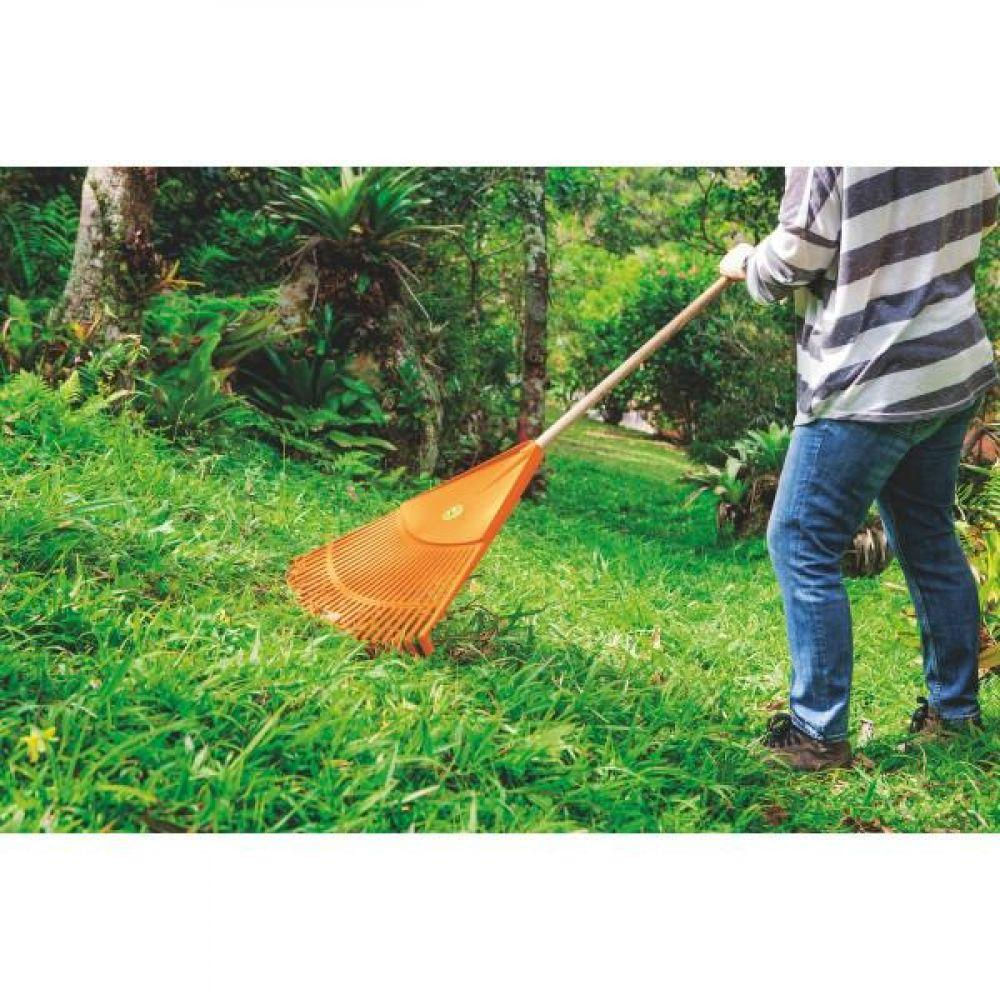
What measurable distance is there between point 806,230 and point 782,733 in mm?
1104

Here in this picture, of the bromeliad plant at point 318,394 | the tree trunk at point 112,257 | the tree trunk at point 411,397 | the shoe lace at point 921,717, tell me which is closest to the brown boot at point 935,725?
the shoe lace at point 921,717

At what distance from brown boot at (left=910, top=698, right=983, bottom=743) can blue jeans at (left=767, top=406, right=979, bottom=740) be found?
8 centimetres

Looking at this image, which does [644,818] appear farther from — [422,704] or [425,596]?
[425,596]

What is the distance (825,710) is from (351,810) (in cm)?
108

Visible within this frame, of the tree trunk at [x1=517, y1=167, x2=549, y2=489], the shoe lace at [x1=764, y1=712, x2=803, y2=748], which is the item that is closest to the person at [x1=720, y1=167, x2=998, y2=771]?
the shoe lace at [x1=764, y1=712, x2=803, y2=748]

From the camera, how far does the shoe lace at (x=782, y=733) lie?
220 cm

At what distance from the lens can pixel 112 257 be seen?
4.28 metres

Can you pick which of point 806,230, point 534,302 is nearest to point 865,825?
point 806,230

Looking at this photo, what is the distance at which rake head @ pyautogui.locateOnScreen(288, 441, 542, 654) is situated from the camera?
7.70 ft

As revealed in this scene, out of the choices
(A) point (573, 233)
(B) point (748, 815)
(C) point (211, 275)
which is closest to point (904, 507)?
(B) point (748, 815)

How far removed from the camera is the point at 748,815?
1.91m

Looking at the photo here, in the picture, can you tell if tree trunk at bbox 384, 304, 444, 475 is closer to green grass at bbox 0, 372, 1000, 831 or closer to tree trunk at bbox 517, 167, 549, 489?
tree trunk at bbox 517, 167, 549, 489

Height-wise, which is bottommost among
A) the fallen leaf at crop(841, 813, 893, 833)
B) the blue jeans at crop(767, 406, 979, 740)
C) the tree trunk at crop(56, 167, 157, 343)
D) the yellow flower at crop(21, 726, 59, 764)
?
the fallen leaf at crop(841, 813, 893, 833)

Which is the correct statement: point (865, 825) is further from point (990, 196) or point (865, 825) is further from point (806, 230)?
point (990, 196)
